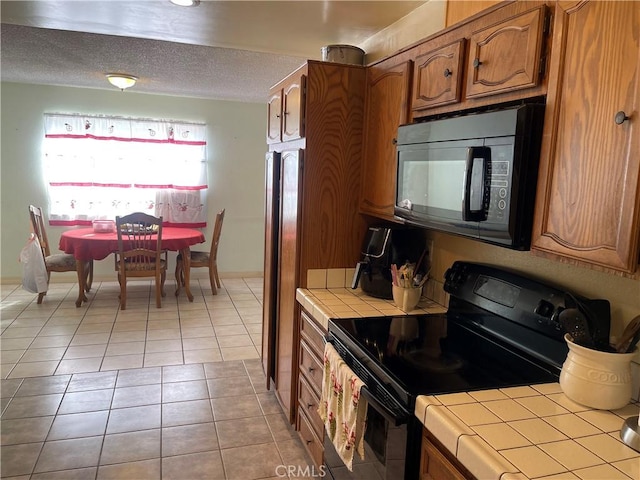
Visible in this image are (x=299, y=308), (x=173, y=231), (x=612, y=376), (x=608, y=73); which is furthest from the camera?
(x=173, y=231)

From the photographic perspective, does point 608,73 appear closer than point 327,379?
Yes

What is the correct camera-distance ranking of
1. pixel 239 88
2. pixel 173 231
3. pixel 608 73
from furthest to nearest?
pixel 173 231 < pixel 239 88 < pixel 608 73

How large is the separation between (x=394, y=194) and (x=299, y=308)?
2.70 ft

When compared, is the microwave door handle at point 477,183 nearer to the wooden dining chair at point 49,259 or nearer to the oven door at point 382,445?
the oven door at point 382,445

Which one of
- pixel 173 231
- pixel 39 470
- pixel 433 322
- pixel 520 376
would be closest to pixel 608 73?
pixel 520 376

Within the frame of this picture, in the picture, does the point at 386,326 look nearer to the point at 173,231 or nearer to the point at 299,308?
the point at 299,308

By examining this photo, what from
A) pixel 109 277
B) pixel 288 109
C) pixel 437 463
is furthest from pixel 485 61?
pixel 109 277

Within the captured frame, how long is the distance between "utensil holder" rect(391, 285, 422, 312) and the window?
4426mm

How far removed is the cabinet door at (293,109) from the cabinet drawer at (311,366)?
106 centimetres

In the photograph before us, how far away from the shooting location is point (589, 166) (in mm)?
1112

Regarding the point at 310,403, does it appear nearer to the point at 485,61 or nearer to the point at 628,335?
the point at 628,335

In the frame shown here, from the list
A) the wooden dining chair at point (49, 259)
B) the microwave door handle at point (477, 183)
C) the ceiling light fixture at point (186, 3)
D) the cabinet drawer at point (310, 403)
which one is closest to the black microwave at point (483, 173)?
the microwave door handle at point (477, 183)

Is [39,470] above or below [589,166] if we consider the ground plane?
below

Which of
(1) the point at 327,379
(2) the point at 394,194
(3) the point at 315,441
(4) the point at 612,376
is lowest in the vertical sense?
(3) the point at 315,441
